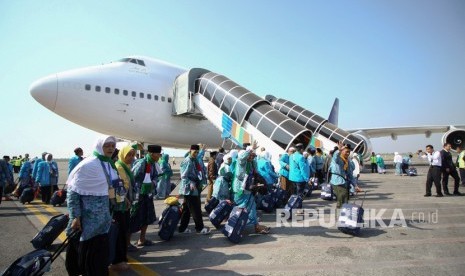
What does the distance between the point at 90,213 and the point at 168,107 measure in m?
12.8

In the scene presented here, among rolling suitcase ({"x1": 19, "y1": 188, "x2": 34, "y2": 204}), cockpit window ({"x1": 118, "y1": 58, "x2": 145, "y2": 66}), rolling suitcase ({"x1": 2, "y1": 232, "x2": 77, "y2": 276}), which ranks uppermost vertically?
cockpit window ({"x1": 118, "y1": 58, "x2": 145, "y2": 66})

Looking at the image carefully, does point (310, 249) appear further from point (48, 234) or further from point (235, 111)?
point (235, 111)

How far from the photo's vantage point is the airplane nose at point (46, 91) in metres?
12.0

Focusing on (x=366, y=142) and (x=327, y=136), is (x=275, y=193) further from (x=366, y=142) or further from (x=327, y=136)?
(x=366, y=142)

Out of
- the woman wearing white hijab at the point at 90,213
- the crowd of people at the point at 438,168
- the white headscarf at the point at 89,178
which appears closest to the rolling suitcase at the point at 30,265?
the woman wearing white hijab at the point at 90,213

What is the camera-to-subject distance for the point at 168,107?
1538 cm

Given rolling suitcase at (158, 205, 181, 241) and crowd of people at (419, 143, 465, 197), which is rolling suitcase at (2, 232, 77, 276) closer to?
rolling suitcase at (158, 205, 181, 241)

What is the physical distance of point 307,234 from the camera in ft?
17.1

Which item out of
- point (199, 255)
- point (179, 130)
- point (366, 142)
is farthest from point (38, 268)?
point (366, 142)

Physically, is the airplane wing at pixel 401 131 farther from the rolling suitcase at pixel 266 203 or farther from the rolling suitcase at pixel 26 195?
the rolling suitcase at pixel 26 195

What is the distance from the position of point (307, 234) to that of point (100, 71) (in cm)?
1212

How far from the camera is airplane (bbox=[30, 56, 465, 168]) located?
1184cm

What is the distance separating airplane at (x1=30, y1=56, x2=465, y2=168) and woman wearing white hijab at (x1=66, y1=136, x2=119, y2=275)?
24.9ft

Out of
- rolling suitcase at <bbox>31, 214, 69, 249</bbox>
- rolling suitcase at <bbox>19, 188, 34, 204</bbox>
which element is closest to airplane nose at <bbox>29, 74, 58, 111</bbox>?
rolling suitcase at <bbox>19, 188, 34, 204</bbox>
